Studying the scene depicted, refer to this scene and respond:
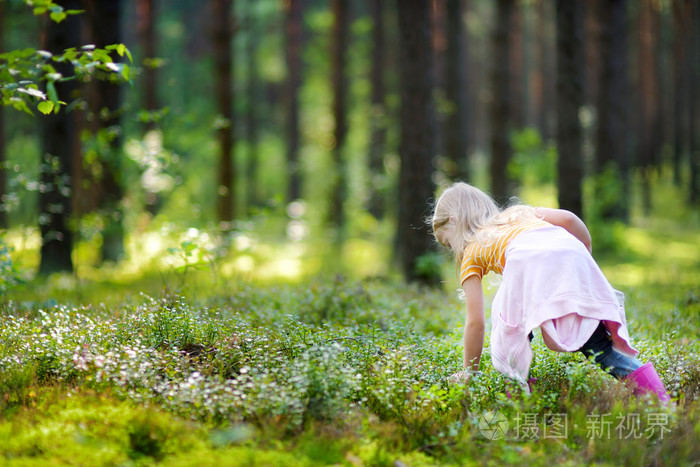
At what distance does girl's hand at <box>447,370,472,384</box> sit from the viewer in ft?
12.5

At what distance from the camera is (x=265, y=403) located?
3.30 metres

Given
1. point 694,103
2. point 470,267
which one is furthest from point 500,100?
point 694,103

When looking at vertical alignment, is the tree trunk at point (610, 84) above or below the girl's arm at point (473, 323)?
above

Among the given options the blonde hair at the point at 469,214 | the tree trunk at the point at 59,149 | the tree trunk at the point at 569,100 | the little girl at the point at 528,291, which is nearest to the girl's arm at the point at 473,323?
the little girl at the point at 528,291

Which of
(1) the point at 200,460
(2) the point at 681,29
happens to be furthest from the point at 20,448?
(2) the point at 681,29

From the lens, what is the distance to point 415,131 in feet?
30.4

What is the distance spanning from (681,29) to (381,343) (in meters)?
31.3

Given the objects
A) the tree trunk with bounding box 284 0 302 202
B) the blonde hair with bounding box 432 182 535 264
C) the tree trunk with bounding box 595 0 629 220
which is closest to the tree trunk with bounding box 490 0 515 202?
the tree trunk with bounding box 595 0 629 220

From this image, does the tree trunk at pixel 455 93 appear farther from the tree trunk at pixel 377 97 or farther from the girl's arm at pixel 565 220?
the girl's arm at pixel 565 220

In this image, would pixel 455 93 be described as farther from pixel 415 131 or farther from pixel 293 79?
pixel 293 79

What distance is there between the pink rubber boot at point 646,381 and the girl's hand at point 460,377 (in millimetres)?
998

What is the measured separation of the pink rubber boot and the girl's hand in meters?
1.00

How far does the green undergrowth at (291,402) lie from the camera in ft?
9.98

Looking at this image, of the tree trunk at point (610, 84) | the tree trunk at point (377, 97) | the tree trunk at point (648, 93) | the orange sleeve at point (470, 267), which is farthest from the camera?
the tree trunk at point (648, 93)
